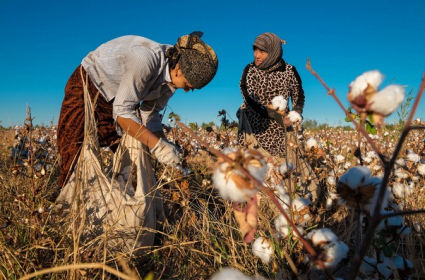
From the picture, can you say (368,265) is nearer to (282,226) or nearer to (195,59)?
(282,226)

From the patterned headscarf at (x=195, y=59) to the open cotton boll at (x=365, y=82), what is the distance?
1.74 m

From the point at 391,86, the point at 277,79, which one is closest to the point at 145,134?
the point at 391,86

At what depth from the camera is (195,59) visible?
237 cm

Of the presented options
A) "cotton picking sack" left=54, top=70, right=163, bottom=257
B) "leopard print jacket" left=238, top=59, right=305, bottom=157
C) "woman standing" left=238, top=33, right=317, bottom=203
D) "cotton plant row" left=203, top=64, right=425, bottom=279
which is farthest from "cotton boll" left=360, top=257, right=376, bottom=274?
"leopard print jacket" left=238, top=59, right=305, bottom=157

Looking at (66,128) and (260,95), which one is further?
(260,95)

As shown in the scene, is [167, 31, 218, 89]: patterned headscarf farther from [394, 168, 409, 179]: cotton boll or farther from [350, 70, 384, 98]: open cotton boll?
[350, 70, 384, 98]: open cotton boll

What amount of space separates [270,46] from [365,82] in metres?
3.25

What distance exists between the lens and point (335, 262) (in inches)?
34.5

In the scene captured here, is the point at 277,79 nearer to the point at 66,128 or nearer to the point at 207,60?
the point at 207,60

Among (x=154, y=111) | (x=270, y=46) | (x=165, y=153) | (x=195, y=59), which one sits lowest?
(x=165, y=153)

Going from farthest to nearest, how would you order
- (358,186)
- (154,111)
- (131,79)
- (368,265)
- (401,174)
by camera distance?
(154,111) < (401,174) < (131,79) < (368,265) < (358,186)

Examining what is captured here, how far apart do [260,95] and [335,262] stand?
126 inches

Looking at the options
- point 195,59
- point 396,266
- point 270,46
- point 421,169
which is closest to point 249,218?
point 396,266

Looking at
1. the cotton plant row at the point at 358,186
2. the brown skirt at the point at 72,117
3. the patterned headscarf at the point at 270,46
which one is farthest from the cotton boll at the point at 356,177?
the patterned headscarf at the point at 270,46
